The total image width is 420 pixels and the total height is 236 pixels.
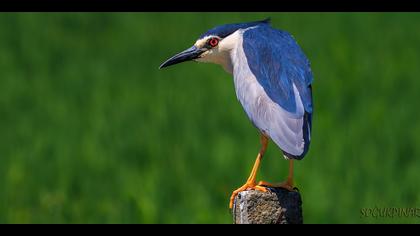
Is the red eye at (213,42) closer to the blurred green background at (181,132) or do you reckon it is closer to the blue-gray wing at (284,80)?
the blue-gray wing at (284,80)

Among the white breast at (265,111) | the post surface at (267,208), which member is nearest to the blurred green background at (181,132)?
the white breast at (265,111)

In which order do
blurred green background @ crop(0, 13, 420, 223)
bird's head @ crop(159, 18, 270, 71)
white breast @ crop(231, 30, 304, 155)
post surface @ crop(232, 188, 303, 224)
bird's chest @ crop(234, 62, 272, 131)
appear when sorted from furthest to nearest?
1. blurred green background @ crop(0, 13, 420, 223)
2. bird's head @ crop(159, 18, 270, 71)
3. bird's chest @ crop(234, 62, 272, 131)
4. white breast @ crop(231, 30, 304, 155)
5. post surface @ crop(232, 188, 303, 224)

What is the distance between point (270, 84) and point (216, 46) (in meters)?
0.46

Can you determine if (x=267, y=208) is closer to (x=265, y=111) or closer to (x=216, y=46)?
(x=265, y=111)

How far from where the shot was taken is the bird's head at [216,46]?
416 cm

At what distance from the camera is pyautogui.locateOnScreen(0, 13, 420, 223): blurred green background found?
25.1ft

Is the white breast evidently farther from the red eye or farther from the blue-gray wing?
the red eye

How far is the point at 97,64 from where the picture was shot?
34.4 feet

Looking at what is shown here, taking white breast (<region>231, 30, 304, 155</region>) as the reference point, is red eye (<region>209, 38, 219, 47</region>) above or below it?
above

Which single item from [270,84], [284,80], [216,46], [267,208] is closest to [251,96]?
[270,84]

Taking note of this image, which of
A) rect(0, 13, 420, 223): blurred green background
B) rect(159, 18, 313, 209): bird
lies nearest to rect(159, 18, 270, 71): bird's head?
rect(159, 18, 313, 209): bird

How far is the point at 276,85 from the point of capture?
377 cm

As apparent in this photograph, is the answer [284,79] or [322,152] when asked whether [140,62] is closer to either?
[322,152]
